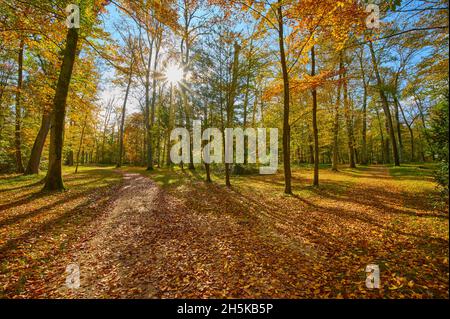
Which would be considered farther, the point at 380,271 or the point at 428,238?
the point at 428,238

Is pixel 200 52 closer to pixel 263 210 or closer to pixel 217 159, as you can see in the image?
pixel 263 210

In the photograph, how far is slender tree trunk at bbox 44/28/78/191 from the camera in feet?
29.4

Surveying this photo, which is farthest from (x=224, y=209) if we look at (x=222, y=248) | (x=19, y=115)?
(x=19, y=115)

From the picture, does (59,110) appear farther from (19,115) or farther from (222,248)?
(19,115)

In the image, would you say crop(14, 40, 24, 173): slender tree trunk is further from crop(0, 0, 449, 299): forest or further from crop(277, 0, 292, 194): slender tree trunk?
crop(277, 0, 292, 194): slender tree trunk

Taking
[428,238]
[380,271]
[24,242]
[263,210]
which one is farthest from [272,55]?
[24,242]

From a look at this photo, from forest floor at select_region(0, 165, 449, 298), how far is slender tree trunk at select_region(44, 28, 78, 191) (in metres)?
1.31

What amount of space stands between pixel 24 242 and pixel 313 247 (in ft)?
21.6

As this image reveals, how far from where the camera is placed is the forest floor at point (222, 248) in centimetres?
309

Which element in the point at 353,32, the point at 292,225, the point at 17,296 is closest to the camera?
the point at 17,296

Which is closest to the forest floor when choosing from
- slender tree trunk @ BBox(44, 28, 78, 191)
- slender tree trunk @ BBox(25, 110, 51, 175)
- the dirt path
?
the dirt path

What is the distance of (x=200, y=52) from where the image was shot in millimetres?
12211

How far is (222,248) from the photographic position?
14.7ft

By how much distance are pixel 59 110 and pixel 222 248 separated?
9695 millimetres
